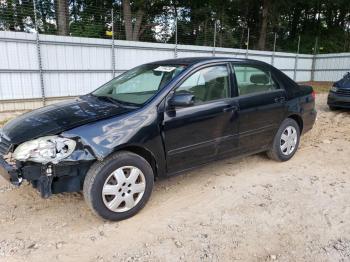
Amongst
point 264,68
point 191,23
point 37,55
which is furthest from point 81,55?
point 264,68

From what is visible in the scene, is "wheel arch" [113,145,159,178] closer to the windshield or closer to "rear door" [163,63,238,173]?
"rear door" [163,63,238,173]

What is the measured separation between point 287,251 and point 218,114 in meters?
1.69

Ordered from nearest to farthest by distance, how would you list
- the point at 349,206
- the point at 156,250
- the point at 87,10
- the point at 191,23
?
the point at 156,250
the point at 349,206
the point at 87,10
the point at 191,23

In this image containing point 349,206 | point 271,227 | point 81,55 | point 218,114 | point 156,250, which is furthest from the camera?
point 81,55

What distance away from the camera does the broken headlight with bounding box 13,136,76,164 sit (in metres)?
2.77

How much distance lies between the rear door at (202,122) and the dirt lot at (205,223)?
492mm

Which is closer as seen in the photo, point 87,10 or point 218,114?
point 218,114

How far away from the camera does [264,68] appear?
4.52m

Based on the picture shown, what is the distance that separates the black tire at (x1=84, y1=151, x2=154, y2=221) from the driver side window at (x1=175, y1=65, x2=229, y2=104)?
91 centimetres

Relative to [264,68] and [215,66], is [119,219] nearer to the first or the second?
[215,66]

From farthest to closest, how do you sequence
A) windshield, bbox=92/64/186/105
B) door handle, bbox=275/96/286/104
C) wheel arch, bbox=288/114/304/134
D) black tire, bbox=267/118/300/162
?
wheel arch, bbox=288/114/304/134 → black tire, bbox=267/118/300/162 → door handle, bbox=275/96/286/104 → windshield, bbox=92/64/186/105

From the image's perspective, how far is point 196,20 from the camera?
1563 centimetres

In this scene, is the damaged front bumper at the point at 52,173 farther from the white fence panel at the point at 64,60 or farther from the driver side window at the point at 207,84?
the white fence panel at the point at 64,60

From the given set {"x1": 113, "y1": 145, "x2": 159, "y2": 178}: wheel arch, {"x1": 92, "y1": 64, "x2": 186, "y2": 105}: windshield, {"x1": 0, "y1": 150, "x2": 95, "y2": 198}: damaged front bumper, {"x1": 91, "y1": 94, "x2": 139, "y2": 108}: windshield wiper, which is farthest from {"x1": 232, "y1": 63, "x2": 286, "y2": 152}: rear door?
{"x1": 0, "y1": 150, "x2": 95, "y2": 198}: damaged front bumper
